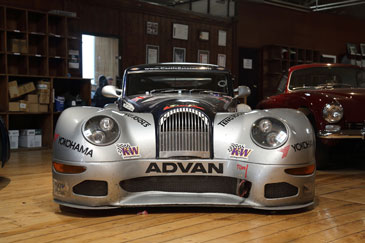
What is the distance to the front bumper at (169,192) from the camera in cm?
255

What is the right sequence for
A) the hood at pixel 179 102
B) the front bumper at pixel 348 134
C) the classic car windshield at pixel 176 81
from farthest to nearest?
the front bumper at pixel 348 134 → the classic car windshield at pixel 176 81 → the hood at pixel 179 102

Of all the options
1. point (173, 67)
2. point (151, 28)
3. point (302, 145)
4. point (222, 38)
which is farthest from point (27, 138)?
point (222, 38)

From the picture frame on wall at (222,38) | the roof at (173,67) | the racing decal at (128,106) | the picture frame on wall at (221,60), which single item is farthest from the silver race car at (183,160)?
the picture frame on wall at (222,38)

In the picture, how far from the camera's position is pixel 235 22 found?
1121 cm

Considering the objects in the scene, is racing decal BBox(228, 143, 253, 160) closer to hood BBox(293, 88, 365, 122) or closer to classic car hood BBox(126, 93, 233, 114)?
classic car hood BBox(126, 93, 233, 114)

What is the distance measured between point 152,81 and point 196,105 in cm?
112

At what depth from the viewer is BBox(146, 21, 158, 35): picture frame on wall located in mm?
9664

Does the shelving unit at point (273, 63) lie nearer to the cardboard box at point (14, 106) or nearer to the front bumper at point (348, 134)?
the cardboard box at point (14, 106)

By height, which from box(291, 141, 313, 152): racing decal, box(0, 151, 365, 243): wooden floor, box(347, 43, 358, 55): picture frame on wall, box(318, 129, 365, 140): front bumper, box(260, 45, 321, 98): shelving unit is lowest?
box(0, 151, 365, 243): wooden floor

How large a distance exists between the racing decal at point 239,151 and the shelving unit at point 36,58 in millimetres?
4833

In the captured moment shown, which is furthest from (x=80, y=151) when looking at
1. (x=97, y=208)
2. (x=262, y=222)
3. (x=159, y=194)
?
(x=262, y=222)

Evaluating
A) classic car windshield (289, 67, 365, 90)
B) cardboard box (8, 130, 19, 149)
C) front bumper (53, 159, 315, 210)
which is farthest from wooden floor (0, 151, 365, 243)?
cardboard box (8, 130, 19, 149)

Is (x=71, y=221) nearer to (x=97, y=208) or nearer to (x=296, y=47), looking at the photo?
(x=97, y=208)

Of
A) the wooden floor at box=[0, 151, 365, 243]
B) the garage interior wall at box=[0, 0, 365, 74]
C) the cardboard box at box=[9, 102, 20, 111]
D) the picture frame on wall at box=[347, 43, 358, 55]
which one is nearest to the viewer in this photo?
the wooden floor at box=[0, 151, 365, 243]
